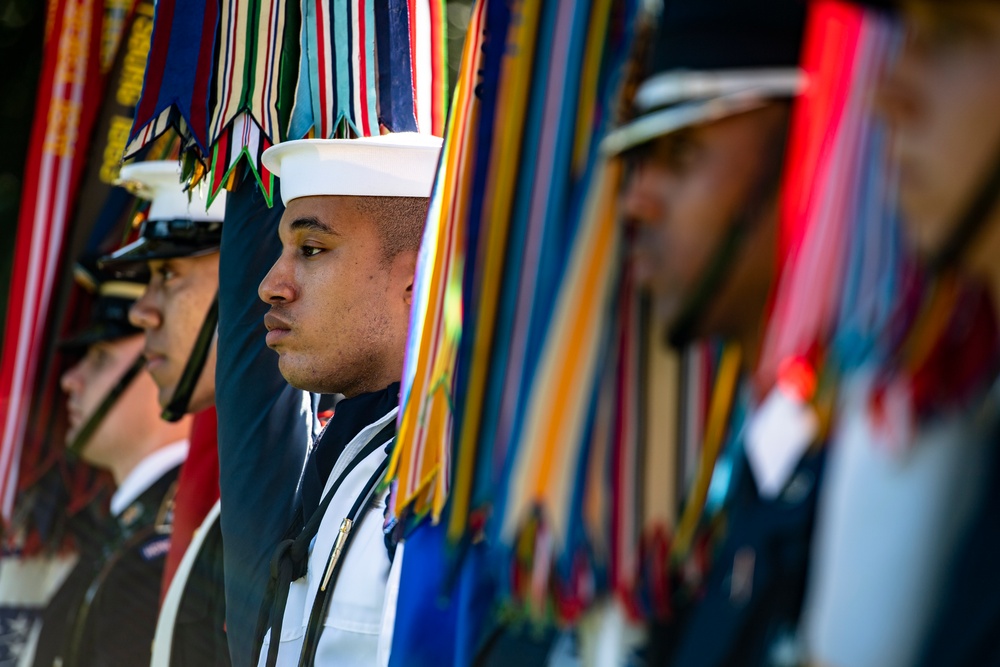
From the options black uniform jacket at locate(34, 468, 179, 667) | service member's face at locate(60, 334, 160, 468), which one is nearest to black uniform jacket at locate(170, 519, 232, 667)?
black uniform jacket at locate(34, 468, 179, 667)

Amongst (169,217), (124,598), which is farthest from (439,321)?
(124,598)

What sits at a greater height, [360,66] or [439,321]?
[360,66]

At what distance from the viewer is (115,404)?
421cm

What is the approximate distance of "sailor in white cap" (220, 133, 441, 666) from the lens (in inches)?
93.2

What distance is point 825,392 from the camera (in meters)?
1.11

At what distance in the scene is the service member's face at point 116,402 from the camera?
420 centimetres

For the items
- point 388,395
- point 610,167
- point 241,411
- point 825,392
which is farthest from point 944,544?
point 241,411

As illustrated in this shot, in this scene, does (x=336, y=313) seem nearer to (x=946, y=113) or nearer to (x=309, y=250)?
(x=309, y=250)

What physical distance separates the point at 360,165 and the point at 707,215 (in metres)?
1.41

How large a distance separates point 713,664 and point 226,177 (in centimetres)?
166

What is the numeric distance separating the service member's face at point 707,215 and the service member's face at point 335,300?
135 cm

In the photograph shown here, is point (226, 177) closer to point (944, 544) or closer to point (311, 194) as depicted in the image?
point (311, 194)

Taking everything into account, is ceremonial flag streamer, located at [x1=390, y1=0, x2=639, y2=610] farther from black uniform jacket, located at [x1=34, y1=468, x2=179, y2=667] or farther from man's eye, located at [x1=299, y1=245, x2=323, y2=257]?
black uniform jacket, located at [x1=34, y1=468, x2=179, y2=667]

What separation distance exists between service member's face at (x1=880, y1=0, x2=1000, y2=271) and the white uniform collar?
10.7ft
